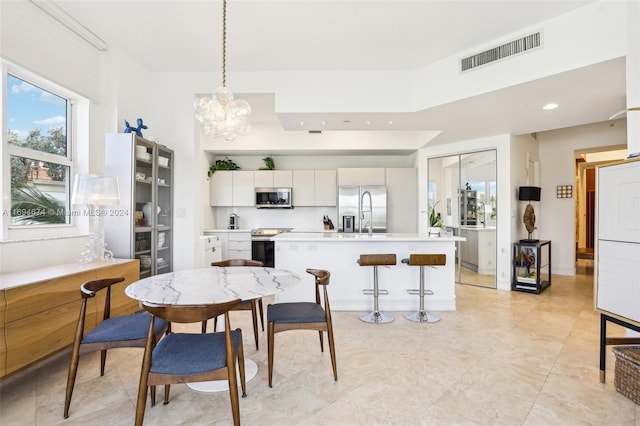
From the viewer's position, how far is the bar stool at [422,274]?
3.35 meters

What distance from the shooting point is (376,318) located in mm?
3471

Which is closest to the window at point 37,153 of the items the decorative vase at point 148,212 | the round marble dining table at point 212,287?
the decorative vase at point 148,212

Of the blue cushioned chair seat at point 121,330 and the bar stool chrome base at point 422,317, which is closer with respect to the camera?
the blue cushioned chair seat at point 121,330

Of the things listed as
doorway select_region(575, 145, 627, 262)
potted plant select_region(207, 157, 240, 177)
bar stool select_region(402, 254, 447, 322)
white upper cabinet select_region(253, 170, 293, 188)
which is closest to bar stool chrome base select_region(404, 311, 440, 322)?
bar stool select_region(402, 254, 447, 322)

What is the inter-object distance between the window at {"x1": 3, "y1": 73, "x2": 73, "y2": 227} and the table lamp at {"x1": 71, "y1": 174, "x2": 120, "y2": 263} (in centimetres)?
30

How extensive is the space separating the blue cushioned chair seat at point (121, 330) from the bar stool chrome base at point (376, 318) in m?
2.17

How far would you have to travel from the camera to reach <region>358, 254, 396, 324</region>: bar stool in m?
3.33

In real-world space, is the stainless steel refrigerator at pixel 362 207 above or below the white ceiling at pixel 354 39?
below

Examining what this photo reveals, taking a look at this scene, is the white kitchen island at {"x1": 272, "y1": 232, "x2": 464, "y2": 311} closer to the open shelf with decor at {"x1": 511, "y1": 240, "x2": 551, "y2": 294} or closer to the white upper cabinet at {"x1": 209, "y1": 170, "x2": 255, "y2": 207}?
the open shelf with decor at {"x1": 511, "y1": 240, "x2": 551, "y2": 294}

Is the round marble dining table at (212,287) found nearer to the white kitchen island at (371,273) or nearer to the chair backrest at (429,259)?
the white kitchen island at (371,273)

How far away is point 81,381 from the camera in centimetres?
223

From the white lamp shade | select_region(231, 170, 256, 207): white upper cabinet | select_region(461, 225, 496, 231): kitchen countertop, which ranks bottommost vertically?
select_region(461, 225, 496, 231): kitchen countertop

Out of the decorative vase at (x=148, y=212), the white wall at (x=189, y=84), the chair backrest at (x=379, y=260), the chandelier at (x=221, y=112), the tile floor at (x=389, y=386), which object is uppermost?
the white wall at (x=189, y=84)

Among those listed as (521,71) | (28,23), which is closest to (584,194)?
(521,71)
